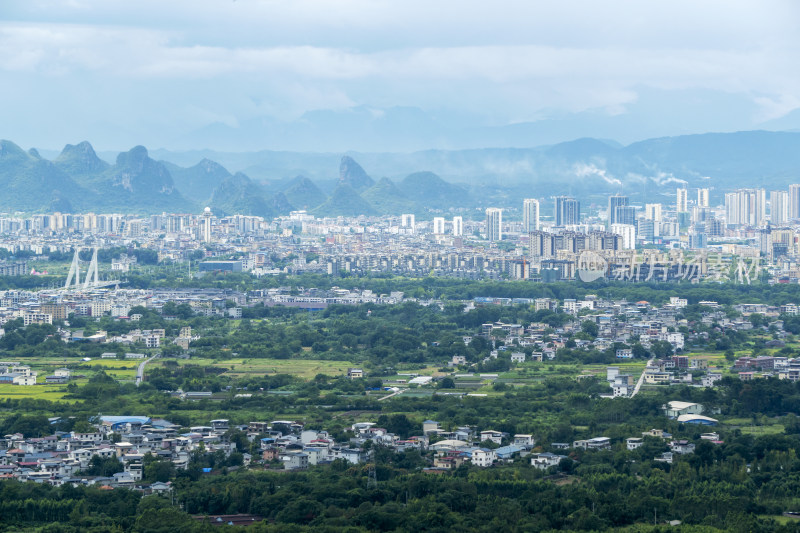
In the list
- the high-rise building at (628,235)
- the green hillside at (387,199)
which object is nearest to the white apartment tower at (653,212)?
the high-rise building at (628,235)

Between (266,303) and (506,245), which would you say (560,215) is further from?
(266,303)

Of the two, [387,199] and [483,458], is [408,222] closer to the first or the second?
[387,199]

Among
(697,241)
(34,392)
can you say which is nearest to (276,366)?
(34,392)

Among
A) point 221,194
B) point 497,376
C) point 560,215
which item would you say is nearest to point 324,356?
point 497,376

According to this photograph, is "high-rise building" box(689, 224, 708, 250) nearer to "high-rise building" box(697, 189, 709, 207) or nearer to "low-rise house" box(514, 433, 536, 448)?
"high-rise building" box(697, 189, 709, 207)

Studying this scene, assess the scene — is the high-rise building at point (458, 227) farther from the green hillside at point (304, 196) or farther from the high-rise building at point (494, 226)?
the green hillside at point (304, 196)
